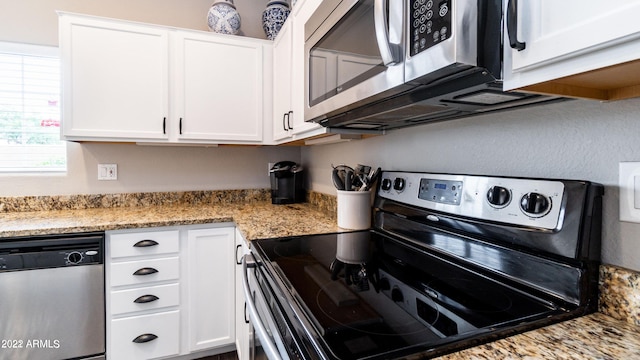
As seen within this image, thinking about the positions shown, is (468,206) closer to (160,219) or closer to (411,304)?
(411,304)

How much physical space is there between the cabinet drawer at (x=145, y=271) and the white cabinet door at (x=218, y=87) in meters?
0.79

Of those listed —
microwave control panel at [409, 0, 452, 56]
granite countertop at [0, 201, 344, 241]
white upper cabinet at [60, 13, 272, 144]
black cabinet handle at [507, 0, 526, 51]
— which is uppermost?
white upper cabinet at [60, 13, 272, 144]

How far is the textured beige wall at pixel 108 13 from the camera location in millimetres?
1940

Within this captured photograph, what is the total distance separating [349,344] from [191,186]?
2120 millimetres

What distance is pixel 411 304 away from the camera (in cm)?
70

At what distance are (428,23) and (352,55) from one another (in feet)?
1.18

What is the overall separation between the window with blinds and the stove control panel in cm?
228

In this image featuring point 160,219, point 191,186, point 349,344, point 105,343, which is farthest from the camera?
point 191,186

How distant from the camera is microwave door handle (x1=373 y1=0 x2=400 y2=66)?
0.70 m

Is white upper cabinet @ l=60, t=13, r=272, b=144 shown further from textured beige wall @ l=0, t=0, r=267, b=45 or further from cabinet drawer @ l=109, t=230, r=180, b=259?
cabinet drawer @ l=109, t=230, r=180, b=259

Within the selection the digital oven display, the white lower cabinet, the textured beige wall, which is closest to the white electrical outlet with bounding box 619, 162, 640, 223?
the digital oven display

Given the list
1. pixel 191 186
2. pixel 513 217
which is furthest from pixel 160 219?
pixel 513 217

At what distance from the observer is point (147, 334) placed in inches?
67.0

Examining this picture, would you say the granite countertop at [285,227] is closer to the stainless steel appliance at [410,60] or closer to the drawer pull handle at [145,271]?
the drawer pull handle at [145,271]
